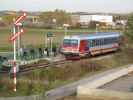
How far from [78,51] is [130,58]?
8798 mm

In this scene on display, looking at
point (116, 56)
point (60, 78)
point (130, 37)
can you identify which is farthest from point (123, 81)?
point (130, 37)

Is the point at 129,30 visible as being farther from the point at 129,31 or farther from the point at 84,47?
the point at 84,47

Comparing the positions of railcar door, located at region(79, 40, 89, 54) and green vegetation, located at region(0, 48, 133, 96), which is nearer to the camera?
green vegetation, located at region(0, 48, 133, 96)

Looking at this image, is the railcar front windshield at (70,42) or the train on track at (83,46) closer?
the train on track at (83,46)

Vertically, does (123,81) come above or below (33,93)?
below

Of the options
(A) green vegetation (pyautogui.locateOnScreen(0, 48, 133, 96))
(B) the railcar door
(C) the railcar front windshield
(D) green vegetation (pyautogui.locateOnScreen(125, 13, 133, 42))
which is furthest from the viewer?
(D) green vegetation (pyautogui.locateOnScreen(125, 13, 133, 42))

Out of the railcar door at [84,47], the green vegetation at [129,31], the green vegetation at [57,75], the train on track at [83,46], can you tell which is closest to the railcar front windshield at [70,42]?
the train on track at [83,46]

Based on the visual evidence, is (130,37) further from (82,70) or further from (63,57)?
Result: (82,70)

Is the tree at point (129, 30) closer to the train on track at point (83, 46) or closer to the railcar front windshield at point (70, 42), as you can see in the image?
the train on track at point (83, 46)

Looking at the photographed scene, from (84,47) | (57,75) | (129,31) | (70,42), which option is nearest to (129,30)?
(129,31)

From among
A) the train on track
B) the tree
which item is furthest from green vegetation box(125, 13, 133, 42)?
the train on track

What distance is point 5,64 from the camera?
1131 inches

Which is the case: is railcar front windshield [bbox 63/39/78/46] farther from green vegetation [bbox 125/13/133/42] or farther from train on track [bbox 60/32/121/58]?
green vegetation [bbox 125/13/133/42]

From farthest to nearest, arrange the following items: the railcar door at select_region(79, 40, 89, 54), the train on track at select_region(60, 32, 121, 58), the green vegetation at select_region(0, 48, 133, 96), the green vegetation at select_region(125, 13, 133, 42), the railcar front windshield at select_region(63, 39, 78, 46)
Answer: the green vegetation at select_region(125, 13, 133, 42), the railcar front windshield at select_region(63, 39, 78, 46), the railcar door at select_region(79, 40, 89, 54), the train on track at select_region(60, 32, 121, 58), the green vegetation at select_region(0, 48, 133, 96)
